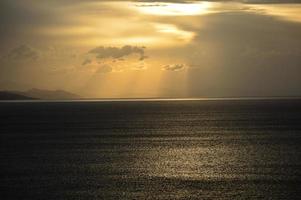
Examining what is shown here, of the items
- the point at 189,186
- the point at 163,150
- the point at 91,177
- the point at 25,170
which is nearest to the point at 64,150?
the point at 163,150

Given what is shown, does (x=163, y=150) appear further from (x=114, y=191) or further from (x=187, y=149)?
(x=114, y=191)

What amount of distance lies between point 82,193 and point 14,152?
35.7 m

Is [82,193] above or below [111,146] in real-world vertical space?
above

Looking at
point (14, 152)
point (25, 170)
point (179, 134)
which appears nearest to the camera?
point (25, 170)

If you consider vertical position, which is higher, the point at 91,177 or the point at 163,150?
the point at 91,177

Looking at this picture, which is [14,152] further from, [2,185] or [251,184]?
[251,184]

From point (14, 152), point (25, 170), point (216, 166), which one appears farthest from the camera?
point (14, 152)

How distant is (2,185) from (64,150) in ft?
111

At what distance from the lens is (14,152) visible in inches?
3378

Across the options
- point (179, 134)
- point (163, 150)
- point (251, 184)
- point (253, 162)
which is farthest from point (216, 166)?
point (179, 134)

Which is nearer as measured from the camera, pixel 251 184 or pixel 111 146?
pixel 251 184

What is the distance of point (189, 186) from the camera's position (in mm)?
56375

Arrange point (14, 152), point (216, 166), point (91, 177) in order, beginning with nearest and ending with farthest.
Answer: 1. point (91, 177)
2. point (216, 166)
3. point (14, 152)

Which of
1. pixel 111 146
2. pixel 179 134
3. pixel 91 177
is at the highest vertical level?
pixel 91 177
